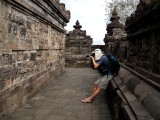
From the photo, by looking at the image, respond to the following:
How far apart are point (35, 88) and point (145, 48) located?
3696 millimetres

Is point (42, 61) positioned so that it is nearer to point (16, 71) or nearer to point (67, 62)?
point (16, 71)

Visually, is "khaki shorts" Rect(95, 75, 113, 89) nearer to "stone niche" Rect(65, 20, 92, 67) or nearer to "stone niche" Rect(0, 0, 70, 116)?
"stone niche" Rect(0, 0, 70, 116)

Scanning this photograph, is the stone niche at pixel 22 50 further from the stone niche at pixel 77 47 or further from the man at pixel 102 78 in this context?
the stone niche at pixel 77 47

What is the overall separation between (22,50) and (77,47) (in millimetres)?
11664

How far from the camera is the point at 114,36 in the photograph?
15.1 m

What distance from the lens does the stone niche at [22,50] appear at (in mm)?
4770

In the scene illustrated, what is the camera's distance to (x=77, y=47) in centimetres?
1742

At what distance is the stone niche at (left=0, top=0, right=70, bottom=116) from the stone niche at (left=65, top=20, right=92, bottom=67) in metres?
8.02

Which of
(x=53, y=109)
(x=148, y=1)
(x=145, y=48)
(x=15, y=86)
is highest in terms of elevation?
(x=148, y=1)

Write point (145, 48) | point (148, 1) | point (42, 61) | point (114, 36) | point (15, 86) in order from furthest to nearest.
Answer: point (114, 36), point (42, 61), point (15, 86), point (145, 48), point (148, 1)

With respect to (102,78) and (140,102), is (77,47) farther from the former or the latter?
(140,102)

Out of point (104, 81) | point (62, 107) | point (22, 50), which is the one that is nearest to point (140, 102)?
point (62, 107)

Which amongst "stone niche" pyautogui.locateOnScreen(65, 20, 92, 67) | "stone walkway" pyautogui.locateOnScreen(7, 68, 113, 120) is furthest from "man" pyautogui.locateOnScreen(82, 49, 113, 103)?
"stone niche" pyautogui.locateOnScreen(65, 20, 92, 67)

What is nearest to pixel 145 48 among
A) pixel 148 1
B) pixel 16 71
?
pixel 148 1
